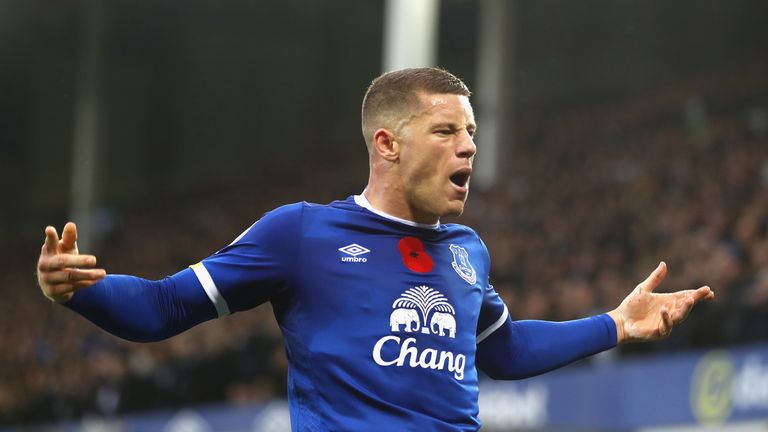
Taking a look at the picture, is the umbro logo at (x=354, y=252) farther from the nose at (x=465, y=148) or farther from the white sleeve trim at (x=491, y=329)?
the white sleeve trim at (x=491, y=329)

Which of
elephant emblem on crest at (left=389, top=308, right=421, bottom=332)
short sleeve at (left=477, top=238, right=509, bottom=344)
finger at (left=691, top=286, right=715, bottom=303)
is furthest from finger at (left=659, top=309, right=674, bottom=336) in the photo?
elephant emblem on crest at (left=389, top=308, right=421, bottom=332)

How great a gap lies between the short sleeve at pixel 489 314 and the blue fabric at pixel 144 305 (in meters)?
0.90

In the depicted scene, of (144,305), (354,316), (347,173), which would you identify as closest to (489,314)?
(354,316)

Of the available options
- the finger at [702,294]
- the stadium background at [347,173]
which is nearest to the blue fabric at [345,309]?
the finger at [702,294]

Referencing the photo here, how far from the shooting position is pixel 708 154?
15969 mm

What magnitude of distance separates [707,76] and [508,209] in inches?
412

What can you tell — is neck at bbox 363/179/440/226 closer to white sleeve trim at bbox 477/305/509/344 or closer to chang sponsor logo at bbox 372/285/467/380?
chang sponsor logo at bbox 372/285/467/380

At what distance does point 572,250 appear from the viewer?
1448 cm

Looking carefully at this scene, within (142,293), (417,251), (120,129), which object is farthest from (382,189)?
(120,129)

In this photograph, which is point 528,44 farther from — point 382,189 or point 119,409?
point 382,189

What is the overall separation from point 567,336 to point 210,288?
1215mm

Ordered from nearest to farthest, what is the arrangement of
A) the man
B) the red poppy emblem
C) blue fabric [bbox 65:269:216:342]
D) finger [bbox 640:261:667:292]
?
blue fabric [bbox 65:269:216:342], the man, the red poppy emblem, finger [bbox 640:261:667:292]

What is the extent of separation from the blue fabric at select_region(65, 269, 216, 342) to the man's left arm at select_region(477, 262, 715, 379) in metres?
0.98

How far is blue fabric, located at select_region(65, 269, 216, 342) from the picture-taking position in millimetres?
3510
